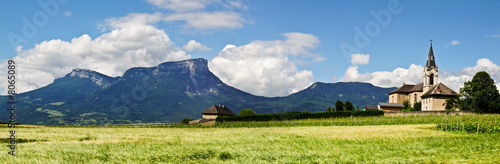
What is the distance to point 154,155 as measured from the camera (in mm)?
20344

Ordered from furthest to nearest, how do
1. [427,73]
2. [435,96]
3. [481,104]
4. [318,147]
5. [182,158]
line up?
[427,73] → [435,96] → [481,104] → [318,147] → [182,158]

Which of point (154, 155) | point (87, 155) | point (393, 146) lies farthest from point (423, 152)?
point (87, 155)

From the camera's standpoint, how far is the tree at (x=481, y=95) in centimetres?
9159

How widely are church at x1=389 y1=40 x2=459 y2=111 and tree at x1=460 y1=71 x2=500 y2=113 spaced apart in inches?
898

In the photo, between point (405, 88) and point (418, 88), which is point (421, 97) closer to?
point (418, 88)

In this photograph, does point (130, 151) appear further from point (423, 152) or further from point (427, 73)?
point (427, 73)

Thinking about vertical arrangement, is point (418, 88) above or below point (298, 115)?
above

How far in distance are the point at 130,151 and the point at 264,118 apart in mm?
65892

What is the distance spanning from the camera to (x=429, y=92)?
127188 mm

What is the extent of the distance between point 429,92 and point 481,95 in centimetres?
3474

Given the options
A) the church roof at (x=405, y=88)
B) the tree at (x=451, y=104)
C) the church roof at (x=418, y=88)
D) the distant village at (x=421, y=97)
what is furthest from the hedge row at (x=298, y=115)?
the church roof at (x=405, y=88)

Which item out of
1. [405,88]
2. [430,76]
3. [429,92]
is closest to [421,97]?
[429,92]

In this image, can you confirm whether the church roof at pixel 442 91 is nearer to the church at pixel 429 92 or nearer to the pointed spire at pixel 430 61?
the church at pixel 429 92

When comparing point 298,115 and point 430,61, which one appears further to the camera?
point 430,61
